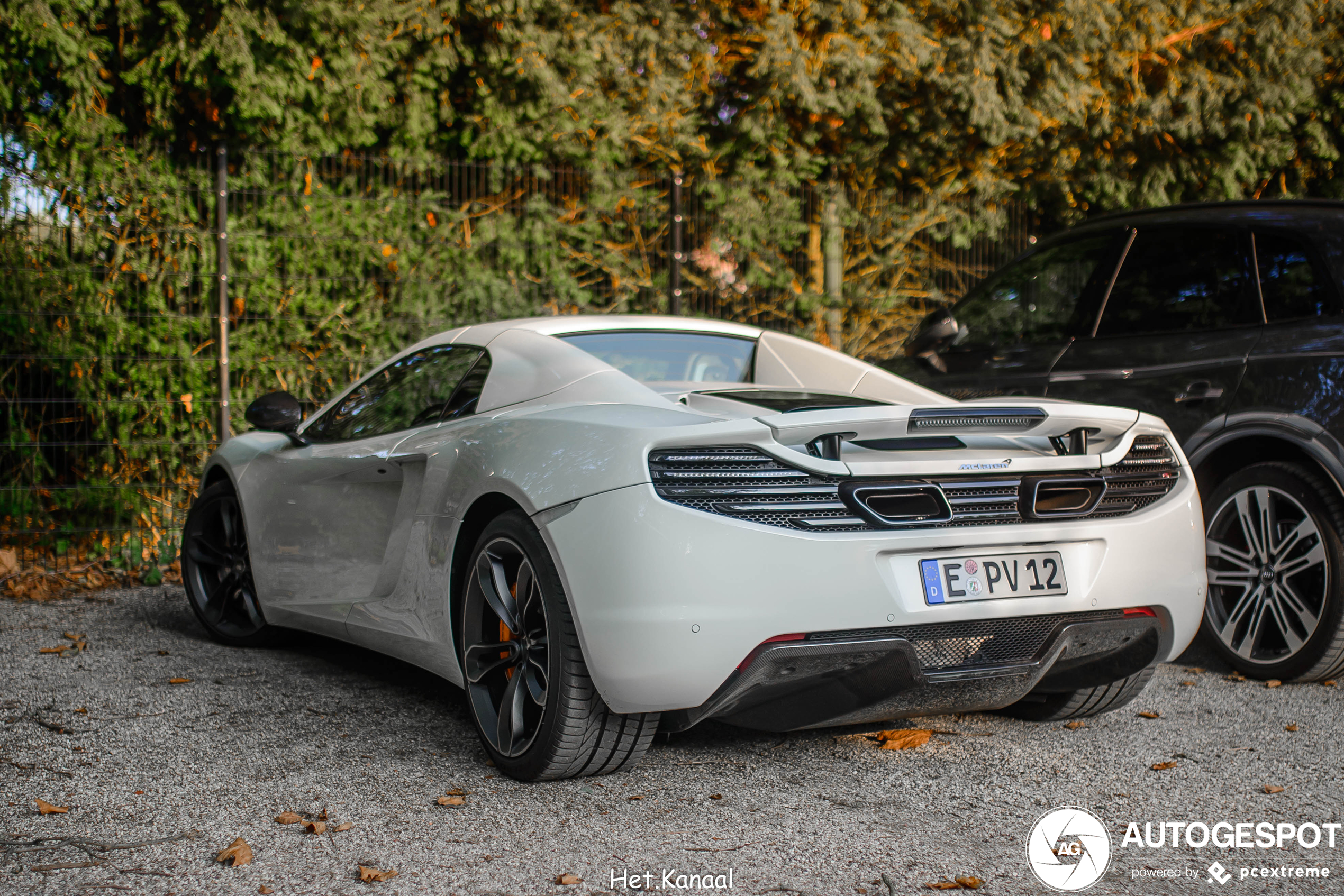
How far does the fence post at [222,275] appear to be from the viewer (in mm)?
7605

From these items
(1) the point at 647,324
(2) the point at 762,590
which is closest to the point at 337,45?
(1) the point at 647,324

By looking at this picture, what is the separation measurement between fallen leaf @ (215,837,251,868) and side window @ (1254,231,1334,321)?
397cm

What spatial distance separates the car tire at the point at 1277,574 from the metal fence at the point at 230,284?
491 centimetres

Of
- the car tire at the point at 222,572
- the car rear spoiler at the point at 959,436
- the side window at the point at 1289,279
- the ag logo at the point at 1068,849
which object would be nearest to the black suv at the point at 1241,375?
the side window at the point at 1289,279

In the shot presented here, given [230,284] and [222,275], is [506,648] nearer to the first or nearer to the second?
[222,275]

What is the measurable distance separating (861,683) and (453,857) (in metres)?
1.06

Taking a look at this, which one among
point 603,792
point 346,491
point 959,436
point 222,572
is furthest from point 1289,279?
point 222,572

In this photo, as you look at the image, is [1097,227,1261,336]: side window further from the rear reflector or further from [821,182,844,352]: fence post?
[821,182,844,352]: fence post

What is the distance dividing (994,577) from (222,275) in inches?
241

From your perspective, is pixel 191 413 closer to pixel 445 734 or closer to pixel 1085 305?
pixel 445 734

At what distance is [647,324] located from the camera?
427 centimetres

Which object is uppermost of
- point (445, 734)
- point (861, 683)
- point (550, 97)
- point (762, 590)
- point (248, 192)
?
point (550, 97)

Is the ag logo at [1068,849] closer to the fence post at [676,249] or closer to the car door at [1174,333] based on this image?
the car door at [1174,333]

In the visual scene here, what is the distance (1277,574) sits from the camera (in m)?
4.45
